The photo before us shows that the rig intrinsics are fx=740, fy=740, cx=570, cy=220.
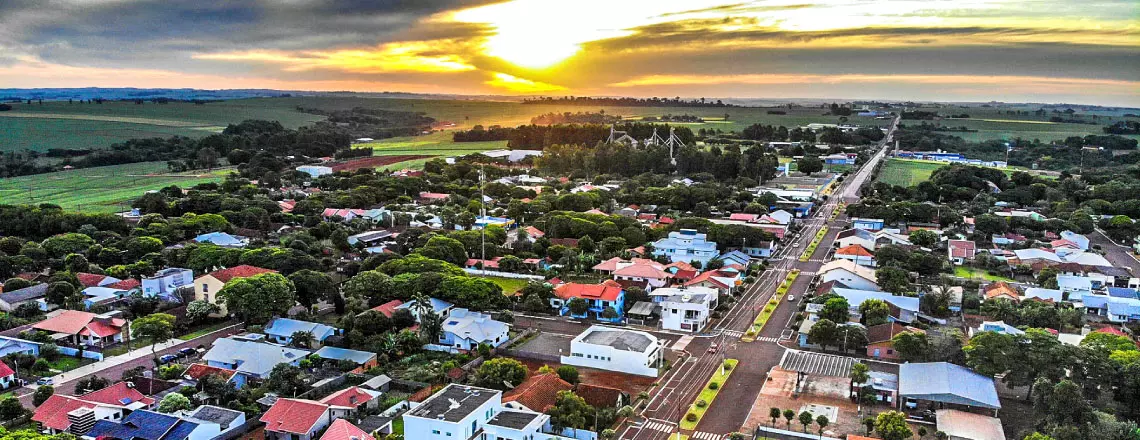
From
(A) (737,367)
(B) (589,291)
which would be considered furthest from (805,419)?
(B) (589,291)

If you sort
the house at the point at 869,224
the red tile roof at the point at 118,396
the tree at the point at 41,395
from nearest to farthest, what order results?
the red tile roof at the point at 118,396
the tree at the point at 41,395
the house at the point at 869,224

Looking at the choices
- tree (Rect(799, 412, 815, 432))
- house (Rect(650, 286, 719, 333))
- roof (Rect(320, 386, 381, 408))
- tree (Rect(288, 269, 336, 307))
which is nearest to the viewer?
tree (Rect(799, 412, 815, 432))

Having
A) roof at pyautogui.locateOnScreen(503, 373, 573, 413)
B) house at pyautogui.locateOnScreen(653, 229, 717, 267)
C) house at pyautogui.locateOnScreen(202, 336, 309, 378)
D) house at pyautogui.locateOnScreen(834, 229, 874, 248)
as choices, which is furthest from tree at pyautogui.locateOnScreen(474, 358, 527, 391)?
house at pyautogui.locateOnScreen(834, 229, 874, 248)

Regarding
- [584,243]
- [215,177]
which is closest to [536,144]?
[215,177]

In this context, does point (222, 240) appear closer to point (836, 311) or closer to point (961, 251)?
point (836, 311)

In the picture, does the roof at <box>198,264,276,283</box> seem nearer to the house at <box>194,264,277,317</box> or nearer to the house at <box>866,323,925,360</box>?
the house at <box>194,264,277,317</box>

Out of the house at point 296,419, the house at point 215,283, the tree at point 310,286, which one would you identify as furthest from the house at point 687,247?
the house at point 296,419

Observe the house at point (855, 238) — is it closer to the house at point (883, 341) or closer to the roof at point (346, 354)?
the house at point (883, 341)
